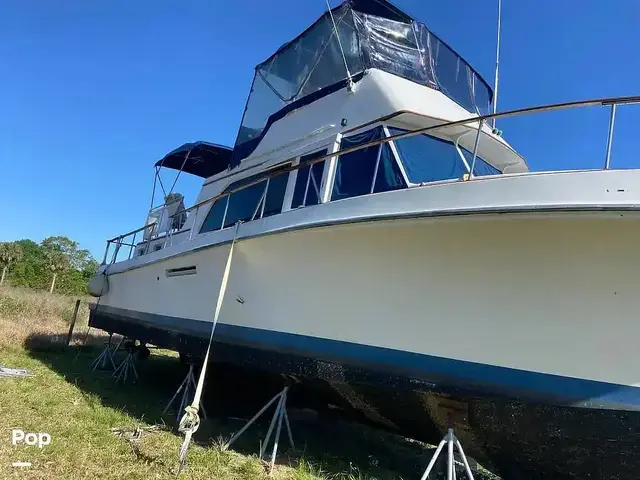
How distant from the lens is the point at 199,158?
860 cm

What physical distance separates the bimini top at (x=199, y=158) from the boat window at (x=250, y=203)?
202cm

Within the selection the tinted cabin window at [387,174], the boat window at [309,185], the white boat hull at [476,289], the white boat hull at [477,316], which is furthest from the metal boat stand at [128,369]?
the tinted cabin window at [387,174]

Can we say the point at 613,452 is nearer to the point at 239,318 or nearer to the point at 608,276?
the point at 608,276

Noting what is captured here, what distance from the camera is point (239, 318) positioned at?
4758 mm

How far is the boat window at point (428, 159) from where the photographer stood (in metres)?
4.13

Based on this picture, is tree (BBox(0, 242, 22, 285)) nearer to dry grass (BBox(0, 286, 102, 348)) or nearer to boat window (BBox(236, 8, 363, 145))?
dry grass (BBox(0, 286, 102, 348))

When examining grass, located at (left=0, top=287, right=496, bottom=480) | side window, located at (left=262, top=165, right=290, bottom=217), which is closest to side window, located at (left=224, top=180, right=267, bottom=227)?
side window, located at (left=262, top=165, right=290, bottom=217)

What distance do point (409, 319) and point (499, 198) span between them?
1057 millimetres

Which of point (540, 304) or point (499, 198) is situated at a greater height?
point (499, 198)

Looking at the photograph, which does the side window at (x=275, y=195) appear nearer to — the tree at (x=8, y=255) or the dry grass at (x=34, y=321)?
the dry grass at (x=34, y=321)

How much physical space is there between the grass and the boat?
0.76 m

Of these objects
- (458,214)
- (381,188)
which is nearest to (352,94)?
(381,188)

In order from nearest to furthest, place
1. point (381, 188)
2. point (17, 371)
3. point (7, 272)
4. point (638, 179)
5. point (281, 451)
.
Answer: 1. point (638, 179)
2. point (381, 188)
3. point (281, 451)
4. point (17, 371)
5. point (7, 272)

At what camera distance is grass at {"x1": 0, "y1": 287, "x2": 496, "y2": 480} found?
3871mm
